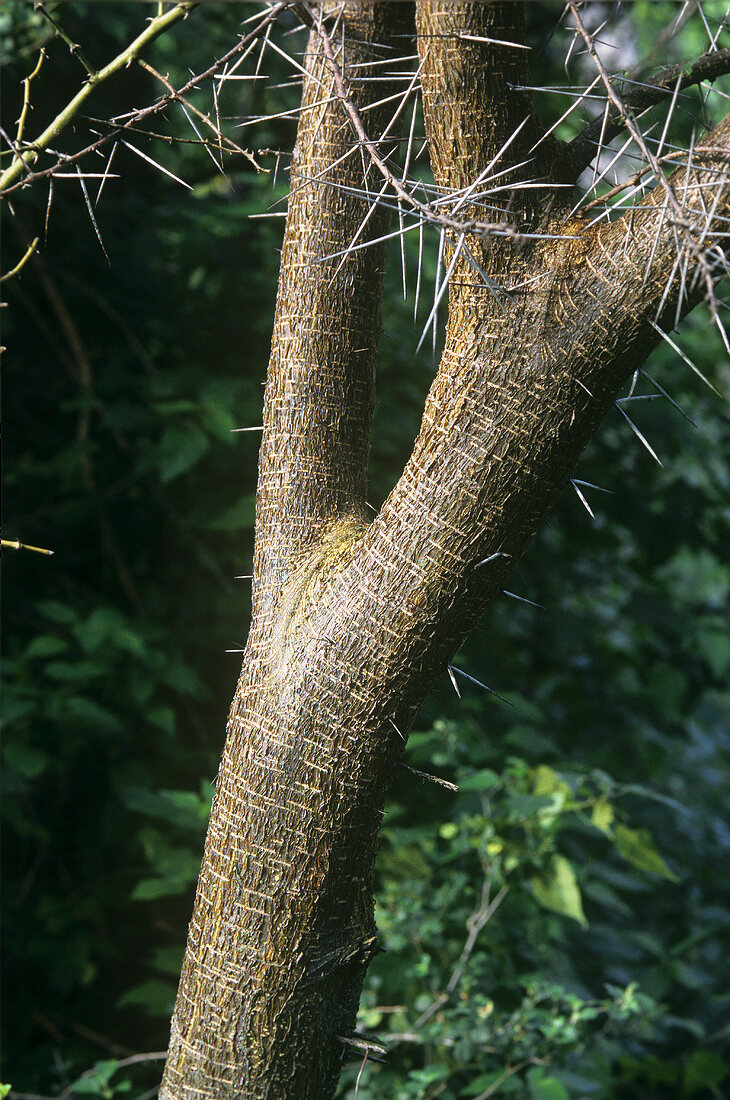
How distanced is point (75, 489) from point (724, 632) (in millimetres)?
2129

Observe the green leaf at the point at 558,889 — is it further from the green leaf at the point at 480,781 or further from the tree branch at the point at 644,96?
the tree branch at the point at 644,96

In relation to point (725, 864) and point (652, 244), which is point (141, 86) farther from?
point (725, 864)

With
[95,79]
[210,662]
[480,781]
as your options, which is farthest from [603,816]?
[95,79]

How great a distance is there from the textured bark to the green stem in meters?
0.18

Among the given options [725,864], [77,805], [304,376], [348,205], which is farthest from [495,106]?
[725,864]

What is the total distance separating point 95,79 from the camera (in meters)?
0.97

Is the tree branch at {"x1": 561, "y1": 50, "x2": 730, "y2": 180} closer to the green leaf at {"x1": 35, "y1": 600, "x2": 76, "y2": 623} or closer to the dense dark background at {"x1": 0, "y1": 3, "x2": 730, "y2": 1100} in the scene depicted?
the dense dark background at {"x1": 0, "y1": 3, "x2": 730, "y2": 1100}

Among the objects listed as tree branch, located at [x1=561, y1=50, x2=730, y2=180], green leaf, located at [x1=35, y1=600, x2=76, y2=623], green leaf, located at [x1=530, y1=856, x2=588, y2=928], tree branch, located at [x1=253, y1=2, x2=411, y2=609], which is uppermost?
tree branch, located at [x1=561, y1=50, x2=730, y2=180]

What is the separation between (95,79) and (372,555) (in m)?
0.63

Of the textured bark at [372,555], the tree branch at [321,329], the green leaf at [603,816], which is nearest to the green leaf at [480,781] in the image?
the green leaf at [603,816]

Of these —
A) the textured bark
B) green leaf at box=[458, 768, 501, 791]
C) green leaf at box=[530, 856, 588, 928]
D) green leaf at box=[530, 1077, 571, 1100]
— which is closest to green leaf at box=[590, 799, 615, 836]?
green leaf at box=[530, 856, 588, 928]

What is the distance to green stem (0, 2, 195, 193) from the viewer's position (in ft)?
3.00

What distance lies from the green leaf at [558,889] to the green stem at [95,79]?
5.24 feet

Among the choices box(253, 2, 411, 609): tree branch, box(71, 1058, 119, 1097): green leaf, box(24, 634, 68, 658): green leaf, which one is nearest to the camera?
box(253, 2, 411, 609): tree branch
